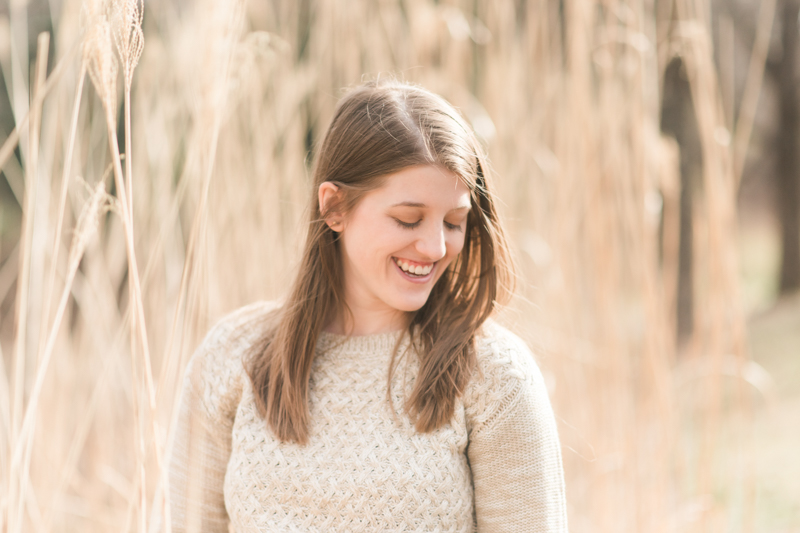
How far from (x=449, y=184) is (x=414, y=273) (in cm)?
12

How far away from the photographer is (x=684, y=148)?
4.04 m

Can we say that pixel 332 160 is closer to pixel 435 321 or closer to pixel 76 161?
pixel 435 321

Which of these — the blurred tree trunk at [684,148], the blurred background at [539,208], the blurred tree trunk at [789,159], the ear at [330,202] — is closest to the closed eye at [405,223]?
the ear at [330,202]

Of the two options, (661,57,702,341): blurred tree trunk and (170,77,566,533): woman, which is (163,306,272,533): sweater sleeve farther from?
(661,57,702,341): blurred tree trunk

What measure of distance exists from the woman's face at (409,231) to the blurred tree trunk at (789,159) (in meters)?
3.89

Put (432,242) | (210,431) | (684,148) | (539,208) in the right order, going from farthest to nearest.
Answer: (684,148) < (539,208) < (210,431) < (432,242)

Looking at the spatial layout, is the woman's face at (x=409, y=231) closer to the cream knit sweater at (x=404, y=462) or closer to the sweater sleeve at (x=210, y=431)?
the cream knit sweater at (x=404, y=462)

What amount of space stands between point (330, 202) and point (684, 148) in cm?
365

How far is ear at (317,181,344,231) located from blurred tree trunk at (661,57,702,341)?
3349 mm

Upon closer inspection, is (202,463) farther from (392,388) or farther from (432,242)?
(432,242)

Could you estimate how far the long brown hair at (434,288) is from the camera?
2.75 feet

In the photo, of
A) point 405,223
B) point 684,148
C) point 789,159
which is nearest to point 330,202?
point 405,223

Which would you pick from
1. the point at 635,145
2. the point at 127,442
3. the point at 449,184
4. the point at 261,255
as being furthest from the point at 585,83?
the point at 127,442

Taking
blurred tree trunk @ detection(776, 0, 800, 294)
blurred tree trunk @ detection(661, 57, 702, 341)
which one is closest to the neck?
blurred tree trunk @ detection(661, 57, 702, 341)
